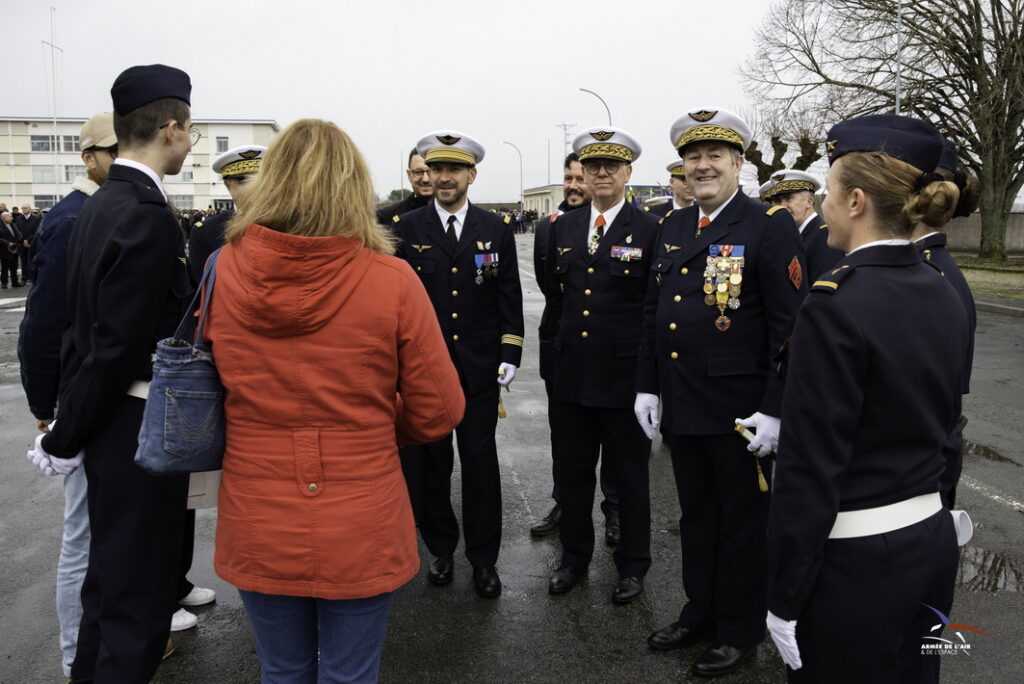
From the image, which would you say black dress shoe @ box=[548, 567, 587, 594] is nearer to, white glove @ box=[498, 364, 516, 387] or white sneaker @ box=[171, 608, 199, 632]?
white glove @ box=[498, 364, 516, 387]

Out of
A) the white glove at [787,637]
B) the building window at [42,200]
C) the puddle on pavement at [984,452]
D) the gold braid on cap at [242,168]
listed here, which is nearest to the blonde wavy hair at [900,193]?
the white glove at [787,637]

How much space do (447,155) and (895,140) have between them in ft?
8.33

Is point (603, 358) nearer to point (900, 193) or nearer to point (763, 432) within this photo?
point (763, 432)

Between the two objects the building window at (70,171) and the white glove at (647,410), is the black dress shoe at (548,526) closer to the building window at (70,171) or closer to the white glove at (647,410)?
the white glove at (647,410)

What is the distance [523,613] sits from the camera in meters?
3.70

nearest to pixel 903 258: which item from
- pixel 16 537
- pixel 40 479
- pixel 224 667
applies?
pixel 224 667

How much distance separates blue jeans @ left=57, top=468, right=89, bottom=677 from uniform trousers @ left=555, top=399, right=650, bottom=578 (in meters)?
2.16

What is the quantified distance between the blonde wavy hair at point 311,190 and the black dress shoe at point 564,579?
2.39 m

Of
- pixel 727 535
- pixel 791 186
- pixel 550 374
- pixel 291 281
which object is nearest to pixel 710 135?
pixel 727 535

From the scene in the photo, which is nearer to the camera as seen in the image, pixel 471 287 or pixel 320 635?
pixel 320 635

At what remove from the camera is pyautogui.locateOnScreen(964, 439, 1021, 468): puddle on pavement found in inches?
233

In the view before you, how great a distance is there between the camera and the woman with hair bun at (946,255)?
2.15 metres

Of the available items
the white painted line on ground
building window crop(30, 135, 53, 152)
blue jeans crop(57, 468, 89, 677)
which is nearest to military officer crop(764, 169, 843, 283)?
the white painted line on ground

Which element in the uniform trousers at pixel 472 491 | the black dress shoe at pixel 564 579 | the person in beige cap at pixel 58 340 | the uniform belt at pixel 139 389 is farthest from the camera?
the uniform trousers at pixel 472 491
